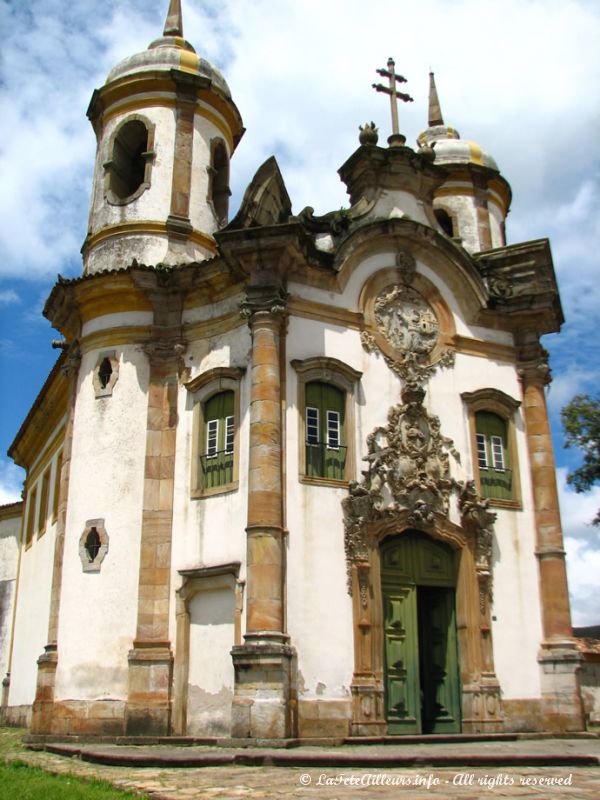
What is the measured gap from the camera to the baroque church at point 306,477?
14930 mm

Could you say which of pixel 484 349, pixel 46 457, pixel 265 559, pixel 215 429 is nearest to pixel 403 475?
pixel 265 559

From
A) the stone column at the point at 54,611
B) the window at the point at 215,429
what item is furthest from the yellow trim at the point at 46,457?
the window at the point at 215,429

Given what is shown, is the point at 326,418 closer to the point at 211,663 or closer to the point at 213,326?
the point at 213,326

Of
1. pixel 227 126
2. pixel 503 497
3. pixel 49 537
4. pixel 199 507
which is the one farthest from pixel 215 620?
pixel 227 126

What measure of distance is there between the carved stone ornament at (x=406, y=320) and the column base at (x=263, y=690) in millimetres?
6322

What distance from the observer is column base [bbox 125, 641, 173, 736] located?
15.0 metres

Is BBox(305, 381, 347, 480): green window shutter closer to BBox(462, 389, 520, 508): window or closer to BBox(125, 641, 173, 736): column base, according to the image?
BBox(462, 389, 520, 508): window

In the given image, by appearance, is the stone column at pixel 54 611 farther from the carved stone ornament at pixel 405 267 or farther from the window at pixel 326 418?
the carved stone ornament at pixel 405 267

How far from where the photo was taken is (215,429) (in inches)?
650

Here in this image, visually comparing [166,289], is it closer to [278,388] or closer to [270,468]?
[278,388]

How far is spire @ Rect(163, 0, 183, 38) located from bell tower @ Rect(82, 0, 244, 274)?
137 cm

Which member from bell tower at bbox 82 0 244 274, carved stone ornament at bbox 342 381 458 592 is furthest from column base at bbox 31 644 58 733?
bell tower at bbox 82 0 244 274

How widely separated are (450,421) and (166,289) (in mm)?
6042

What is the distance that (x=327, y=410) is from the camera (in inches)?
640
